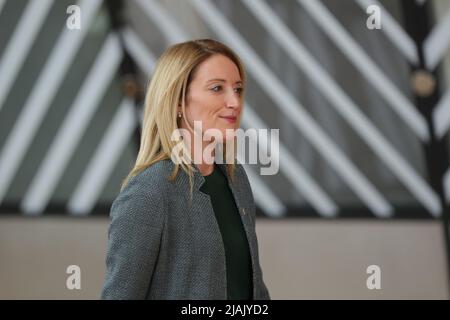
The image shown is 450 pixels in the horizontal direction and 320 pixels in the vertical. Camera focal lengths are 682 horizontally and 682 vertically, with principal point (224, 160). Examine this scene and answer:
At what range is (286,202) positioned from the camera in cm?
427

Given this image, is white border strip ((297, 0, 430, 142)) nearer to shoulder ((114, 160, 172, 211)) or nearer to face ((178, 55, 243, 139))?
face ((178, 55, 243, 139))

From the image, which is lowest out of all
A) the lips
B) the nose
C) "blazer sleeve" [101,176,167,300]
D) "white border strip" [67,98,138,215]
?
"blazer sleeve" [101,176,167,300]

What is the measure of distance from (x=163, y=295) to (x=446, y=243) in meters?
2.89

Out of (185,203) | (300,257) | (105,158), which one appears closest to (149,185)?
(185,203)

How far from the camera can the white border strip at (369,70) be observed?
160 inches

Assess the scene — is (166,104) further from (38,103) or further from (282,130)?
(38,103)

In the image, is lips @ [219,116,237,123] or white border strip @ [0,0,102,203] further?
white border strip @ [0,0,102,203]

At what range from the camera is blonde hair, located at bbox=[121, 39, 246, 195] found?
1.52 meters

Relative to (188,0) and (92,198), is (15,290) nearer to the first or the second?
(92,198)

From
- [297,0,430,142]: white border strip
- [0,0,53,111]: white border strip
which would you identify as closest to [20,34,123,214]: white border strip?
[0,0,53,111]: white border strip

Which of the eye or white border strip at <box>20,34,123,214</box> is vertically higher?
white border strip at <box>20,34,123,214</box>

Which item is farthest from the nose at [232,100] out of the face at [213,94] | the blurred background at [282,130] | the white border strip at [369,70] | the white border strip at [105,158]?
the white border strip at [105,158]

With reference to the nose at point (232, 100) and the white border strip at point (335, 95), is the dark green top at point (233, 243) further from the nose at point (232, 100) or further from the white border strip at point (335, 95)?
the white border strip at point (335, 95)

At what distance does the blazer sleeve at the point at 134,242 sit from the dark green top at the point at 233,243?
0.18 meters
